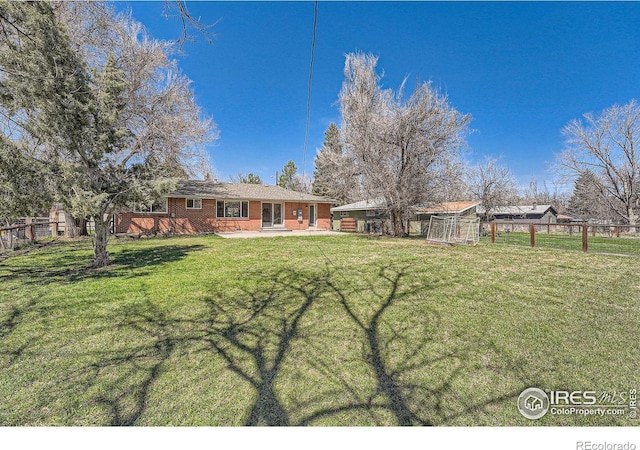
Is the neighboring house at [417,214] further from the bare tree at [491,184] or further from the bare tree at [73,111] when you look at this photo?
the bare tree at [73,111]

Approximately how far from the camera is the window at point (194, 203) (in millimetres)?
16259

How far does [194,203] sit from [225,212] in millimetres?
1913

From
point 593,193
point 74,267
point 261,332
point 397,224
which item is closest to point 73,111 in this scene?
point 74,267

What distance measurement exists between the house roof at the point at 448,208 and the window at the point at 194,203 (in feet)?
42.1

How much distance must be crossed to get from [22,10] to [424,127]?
1287 centimetres

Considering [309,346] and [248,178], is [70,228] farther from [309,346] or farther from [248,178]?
[248,178]

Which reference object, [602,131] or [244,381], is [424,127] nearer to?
[244,381]

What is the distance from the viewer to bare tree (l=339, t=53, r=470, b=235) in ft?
41.3

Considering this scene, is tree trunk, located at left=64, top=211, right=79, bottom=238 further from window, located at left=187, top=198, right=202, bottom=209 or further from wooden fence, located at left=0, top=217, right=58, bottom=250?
window, located at left=187, top=198, right=202, bottom=209

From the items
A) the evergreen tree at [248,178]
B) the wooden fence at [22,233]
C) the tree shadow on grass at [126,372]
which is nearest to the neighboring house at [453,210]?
the tree shadow on grass at [126,372]

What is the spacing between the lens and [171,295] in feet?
14.9

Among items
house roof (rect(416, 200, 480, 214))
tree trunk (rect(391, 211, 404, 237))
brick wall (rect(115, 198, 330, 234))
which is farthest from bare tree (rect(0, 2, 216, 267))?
house roof (rect(416, 200, 480, 214))

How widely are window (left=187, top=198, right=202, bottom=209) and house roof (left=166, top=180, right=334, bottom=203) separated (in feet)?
1.43
